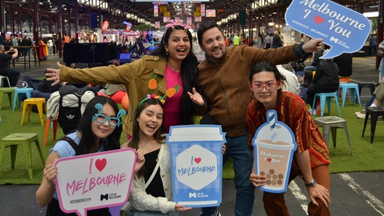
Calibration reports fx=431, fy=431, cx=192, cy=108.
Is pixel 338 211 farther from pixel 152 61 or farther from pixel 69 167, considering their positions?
pixel 69 167

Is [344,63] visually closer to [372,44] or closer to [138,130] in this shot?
[138,130]

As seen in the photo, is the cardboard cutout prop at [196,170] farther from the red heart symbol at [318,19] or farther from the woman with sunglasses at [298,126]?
the red heart symbol at [318,19]

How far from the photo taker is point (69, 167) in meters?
2.05

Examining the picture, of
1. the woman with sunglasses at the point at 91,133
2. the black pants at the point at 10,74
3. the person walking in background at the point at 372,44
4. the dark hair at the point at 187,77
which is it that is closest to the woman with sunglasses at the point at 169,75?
the dark hair at the point at 187,77

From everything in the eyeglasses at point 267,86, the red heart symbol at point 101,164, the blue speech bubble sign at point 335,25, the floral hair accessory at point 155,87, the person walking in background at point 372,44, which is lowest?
the red heart symbol at point 101,164

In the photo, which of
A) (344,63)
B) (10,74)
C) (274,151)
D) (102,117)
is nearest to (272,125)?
(274,151)

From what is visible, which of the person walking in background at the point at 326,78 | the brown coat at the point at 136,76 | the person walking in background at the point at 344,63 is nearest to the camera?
the brown coat at the point at 136,76

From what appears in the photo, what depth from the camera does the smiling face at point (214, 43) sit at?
2.87m

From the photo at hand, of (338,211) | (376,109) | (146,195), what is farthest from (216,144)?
(376,109)

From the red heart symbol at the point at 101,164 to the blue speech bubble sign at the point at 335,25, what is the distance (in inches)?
54.0

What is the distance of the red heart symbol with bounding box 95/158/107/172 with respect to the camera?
208 cm

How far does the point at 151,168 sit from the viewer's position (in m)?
2.49

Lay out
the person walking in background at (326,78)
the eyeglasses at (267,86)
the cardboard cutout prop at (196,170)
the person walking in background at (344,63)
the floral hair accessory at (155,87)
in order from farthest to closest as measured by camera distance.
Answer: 1. the person walking in background at (344,63)
2. the person walking in background at (326,78)
3. the floral hair accessory at (155,87)
4. the eyeglasses at (267,86)
5. the cardboard cutout prop at (196,170)

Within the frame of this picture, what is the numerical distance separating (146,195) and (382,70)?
9.51 metres
